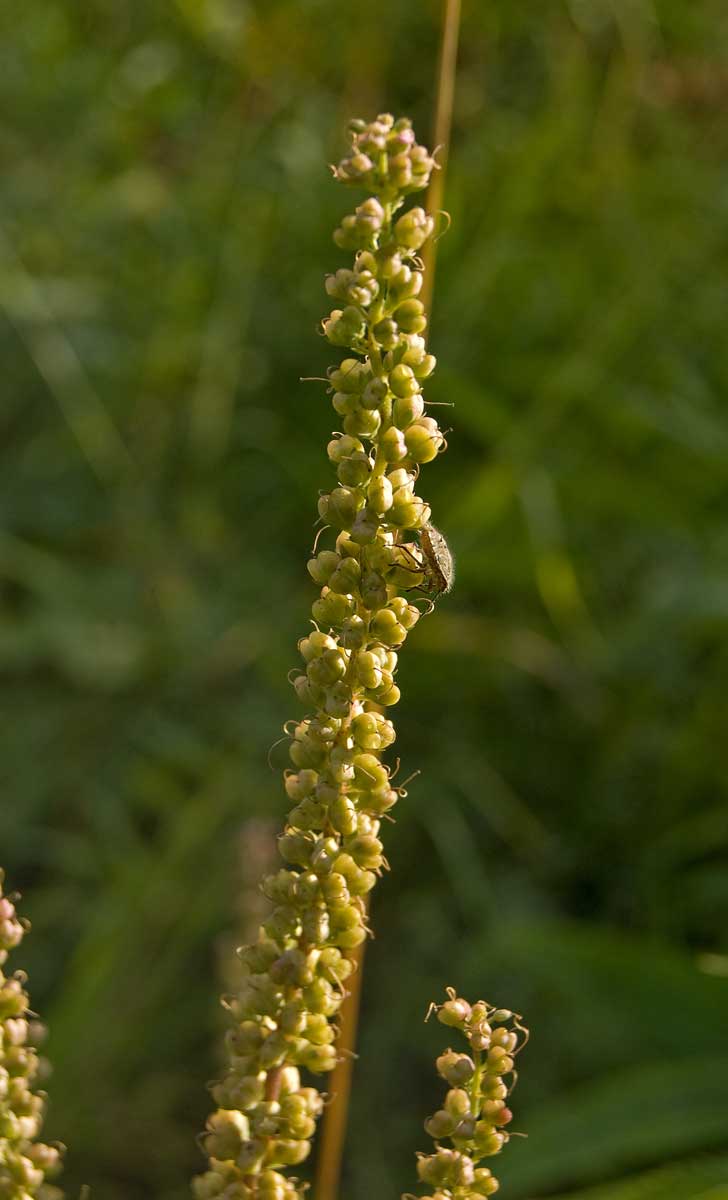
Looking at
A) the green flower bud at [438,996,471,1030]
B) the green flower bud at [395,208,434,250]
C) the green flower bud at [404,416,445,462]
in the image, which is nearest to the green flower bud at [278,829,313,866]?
the green flower bud at [438,996,471,1030]

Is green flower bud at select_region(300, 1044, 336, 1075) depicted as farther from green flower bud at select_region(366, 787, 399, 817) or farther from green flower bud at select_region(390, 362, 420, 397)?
green flower bud at select_region(390, 362, 420, 397)

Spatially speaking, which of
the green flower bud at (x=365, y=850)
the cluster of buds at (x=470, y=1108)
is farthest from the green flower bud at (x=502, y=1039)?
the green flower bud at (x=365, y=850)

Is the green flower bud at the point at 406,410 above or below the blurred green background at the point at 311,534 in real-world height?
below

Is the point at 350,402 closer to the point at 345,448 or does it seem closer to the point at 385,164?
the point at 345,448

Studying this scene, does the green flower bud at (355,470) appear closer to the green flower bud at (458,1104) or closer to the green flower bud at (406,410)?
the green flower bud at (406,410)

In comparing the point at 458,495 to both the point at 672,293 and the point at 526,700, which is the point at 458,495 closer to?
the point at 526,700

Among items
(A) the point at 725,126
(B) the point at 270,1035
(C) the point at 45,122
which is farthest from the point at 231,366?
(B) the point at 270,1035

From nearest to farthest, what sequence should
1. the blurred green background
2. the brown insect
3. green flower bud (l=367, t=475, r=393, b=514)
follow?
green flower bud (l=367, t=475, r=393, b=514)
the brown insect
the blurred green background
